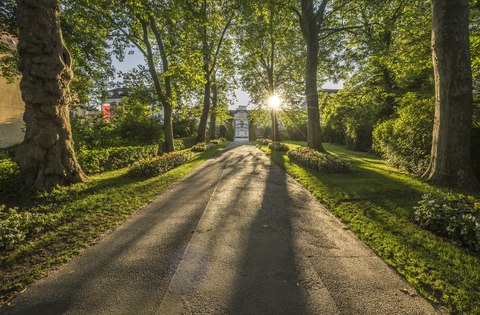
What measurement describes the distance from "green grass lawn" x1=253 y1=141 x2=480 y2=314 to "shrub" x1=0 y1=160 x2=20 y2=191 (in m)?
9.04

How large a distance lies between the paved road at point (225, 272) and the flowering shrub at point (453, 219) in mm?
1457

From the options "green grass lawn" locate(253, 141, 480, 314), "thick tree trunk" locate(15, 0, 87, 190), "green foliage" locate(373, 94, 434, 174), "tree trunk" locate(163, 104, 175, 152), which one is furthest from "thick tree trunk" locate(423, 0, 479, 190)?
"tree trunk" locate(163, 104, 175, 152)

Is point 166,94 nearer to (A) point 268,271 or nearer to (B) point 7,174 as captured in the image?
(B) point 7,174

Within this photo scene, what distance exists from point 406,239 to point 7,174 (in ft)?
32.6

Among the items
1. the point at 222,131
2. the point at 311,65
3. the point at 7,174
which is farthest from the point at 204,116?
the point at 222,131

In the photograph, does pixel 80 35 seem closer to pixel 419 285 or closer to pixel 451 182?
pixel 419 285

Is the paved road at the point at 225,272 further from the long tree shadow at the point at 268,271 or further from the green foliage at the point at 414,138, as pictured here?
the green foliage at the point at 414,138

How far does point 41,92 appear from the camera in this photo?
522 centimetres

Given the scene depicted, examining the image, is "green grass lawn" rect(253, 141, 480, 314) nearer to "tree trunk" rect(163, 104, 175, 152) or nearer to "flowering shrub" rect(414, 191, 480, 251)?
"flowering shrub" rect(414, 191, 480, 251)

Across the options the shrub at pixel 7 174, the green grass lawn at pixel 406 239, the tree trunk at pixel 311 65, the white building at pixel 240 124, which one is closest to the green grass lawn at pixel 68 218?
the shrub at pixel 7 174

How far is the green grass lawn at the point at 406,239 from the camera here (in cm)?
207

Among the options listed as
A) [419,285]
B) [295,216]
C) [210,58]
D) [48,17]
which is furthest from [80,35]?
[419,285]

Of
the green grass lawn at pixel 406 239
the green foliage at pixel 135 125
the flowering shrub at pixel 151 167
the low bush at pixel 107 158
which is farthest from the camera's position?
the green foliage at pixel 135 125

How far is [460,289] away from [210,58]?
1952 cm
